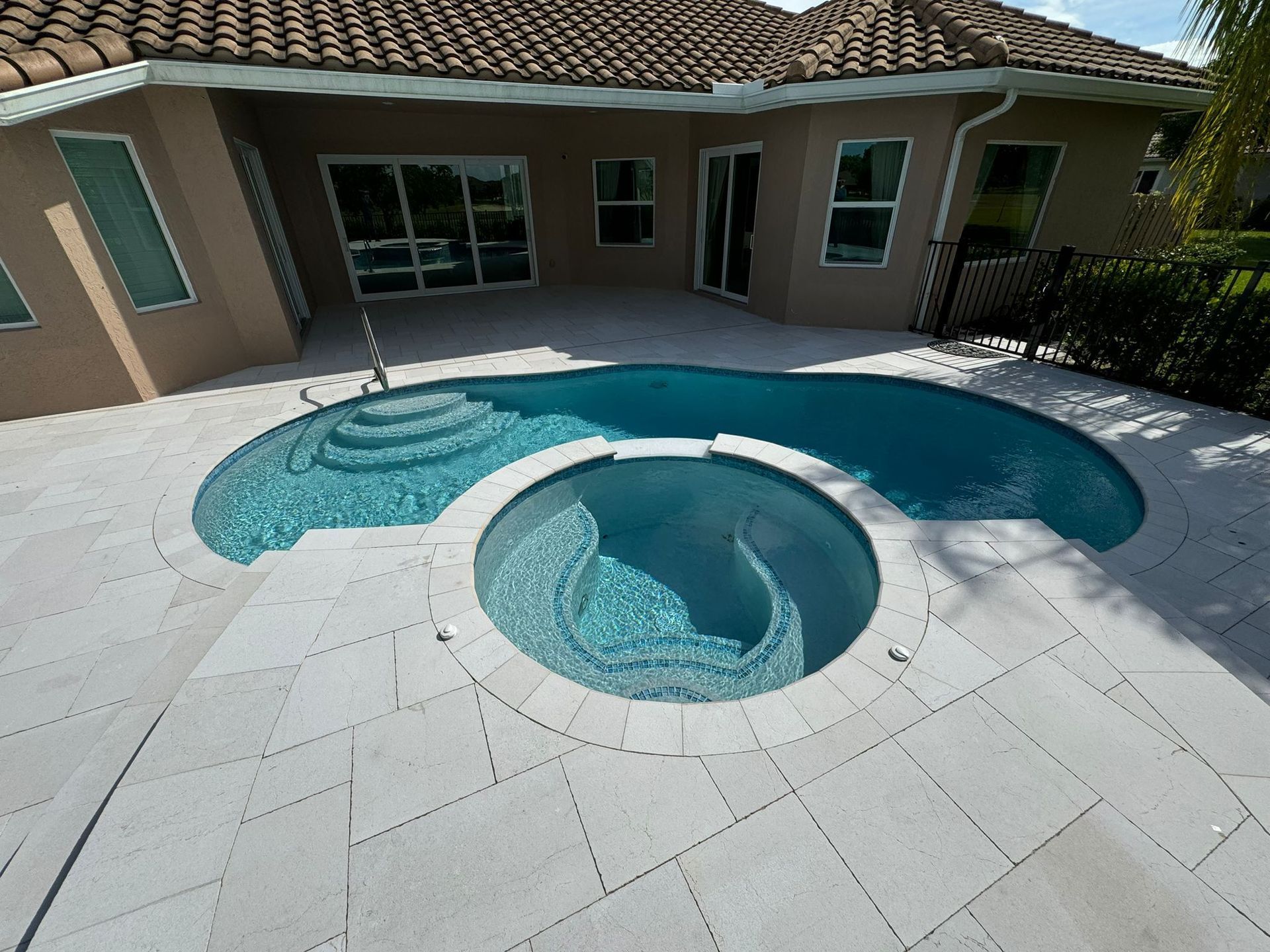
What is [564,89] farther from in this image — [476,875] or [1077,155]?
[476,875]

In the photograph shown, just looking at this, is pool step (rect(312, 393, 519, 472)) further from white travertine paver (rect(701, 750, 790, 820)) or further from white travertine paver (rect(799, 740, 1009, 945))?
white travertine paver (rect(799, 740, 1009, 945))

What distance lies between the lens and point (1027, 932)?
193 centimetres

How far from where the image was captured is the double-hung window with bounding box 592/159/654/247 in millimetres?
11039

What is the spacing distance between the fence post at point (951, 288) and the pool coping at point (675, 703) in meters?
5.59

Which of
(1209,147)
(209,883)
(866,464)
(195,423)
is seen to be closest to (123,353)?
(195,423)

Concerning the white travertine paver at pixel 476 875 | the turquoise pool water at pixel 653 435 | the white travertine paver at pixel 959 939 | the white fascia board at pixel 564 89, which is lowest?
the turquoise pool water at pixel 653 435

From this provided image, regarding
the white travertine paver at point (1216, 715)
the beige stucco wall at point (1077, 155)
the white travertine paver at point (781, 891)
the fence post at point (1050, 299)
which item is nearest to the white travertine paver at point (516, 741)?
the white travertine paver at point (781, 891)

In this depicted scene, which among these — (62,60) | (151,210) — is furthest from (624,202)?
(62,60)

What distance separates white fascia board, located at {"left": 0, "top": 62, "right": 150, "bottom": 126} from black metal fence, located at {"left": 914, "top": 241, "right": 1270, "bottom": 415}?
32.7ft

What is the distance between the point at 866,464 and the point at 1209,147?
4961 mm

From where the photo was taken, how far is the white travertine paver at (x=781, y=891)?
1909 millimetres

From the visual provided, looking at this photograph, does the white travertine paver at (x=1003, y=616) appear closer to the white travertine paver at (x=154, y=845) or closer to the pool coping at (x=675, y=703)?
the pool coping at (x=675, y=703)

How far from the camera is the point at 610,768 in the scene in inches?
97.0

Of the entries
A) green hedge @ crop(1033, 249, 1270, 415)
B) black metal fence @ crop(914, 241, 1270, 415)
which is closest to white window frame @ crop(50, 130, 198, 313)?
black metal fence @ crop(914, 241, 1270, 415)
